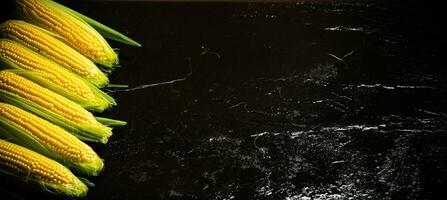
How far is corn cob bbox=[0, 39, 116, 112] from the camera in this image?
2.69 meters

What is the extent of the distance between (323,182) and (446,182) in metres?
0.71

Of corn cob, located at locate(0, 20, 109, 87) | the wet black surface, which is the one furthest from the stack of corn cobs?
the wet black surface

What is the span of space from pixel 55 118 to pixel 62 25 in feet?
2.65

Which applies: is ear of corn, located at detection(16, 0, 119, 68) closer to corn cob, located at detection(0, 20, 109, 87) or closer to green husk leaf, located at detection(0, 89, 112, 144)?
corn cob, located at detection(0, 20, 109, 87)

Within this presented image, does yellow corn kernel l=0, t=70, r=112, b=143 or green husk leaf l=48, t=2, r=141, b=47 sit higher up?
green husk leaf l=48, t=2, r=141, b=47

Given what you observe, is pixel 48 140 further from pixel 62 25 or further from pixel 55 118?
pixel 62 25

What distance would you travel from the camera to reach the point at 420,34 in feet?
11.4

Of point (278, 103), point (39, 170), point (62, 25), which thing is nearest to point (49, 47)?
point (62, 25)

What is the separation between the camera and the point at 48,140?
2.40 metres

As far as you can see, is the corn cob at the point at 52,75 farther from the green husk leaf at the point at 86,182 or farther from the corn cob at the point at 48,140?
the green husk leaf at the point at 86,182

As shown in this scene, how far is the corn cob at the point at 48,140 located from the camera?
94.3 inches

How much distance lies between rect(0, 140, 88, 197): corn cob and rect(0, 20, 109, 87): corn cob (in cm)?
73

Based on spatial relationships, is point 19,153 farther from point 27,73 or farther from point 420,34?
point 420,34

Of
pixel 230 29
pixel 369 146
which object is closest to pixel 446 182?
pixel 369 146
